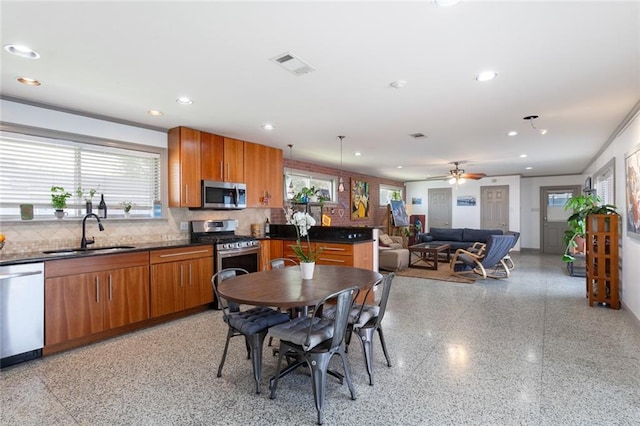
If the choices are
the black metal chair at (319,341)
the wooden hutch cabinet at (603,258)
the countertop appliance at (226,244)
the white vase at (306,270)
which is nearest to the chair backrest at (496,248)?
the wooden hutch cabinet at (603,258)

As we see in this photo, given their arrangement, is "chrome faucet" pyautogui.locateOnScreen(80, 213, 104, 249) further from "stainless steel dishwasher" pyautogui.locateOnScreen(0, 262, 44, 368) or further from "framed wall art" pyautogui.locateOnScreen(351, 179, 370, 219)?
"framed wall art" pyautogui.locateOnScreen(351, 179, 370, 219)

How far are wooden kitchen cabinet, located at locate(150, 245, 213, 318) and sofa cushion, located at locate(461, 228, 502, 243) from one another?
7.05 metres

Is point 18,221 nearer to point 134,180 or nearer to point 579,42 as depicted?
point 134,180

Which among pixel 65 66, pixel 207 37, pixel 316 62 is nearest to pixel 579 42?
pixel 316 62

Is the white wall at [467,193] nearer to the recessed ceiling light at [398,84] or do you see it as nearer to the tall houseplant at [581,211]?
the tall houseplant at [581,211]

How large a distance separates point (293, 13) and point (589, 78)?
259 cm

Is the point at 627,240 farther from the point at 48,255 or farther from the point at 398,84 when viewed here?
the point at 48,255

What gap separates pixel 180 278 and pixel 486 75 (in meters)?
3.86

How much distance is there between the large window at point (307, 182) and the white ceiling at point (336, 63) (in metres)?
2.24

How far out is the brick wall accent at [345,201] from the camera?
22.4 ft

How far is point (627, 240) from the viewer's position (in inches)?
162

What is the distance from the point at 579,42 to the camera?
2.23 meters

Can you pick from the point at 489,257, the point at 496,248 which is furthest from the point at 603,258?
the point at 489,257

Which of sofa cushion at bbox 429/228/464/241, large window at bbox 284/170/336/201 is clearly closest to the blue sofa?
sofa cushion at bbox 429/228/464/241
